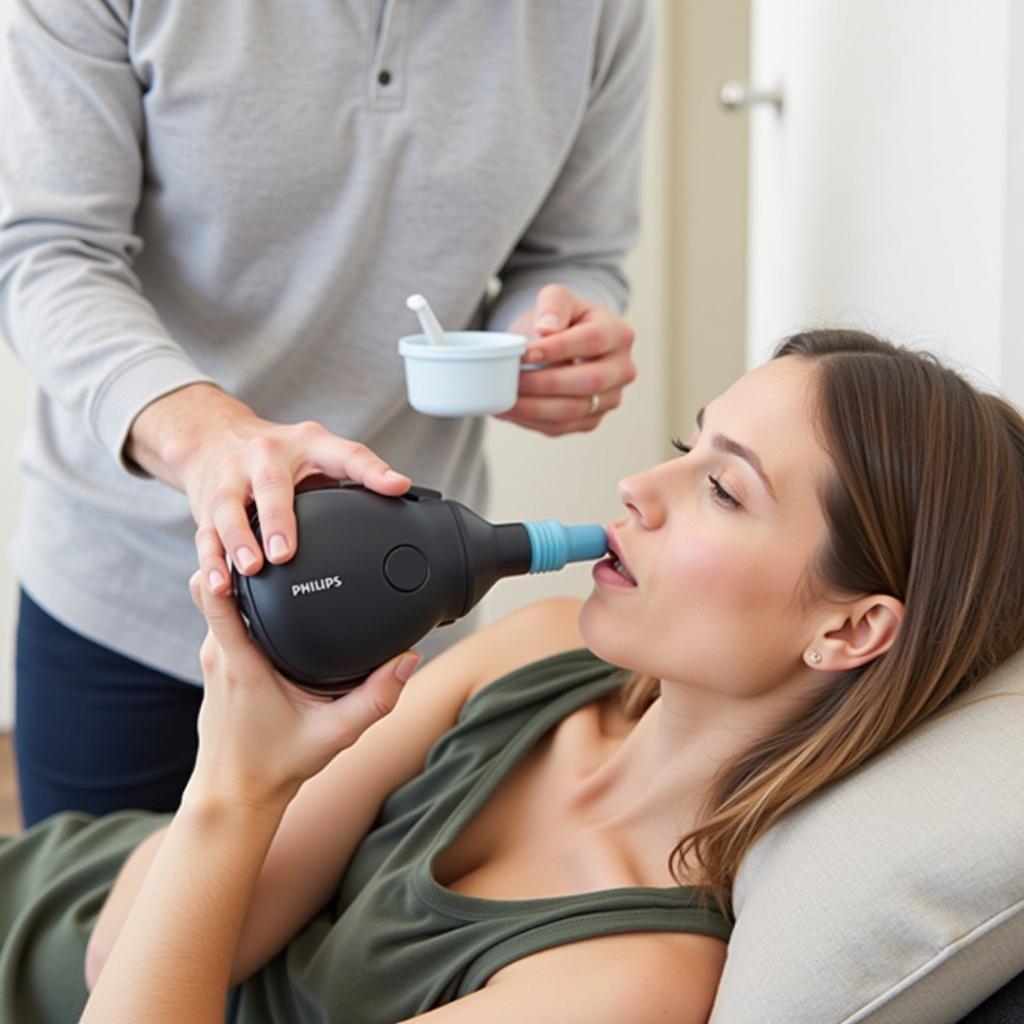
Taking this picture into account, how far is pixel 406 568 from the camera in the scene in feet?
3.23

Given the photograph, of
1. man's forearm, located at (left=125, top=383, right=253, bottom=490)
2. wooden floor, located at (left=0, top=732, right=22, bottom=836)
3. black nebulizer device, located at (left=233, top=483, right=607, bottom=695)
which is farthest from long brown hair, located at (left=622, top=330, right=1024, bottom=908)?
wooden floor, located at (left=0, top=732, right=22, bottom=836)

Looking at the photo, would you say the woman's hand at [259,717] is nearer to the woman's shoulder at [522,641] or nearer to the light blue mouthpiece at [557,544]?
the light blue mouthpiece at [557,544]

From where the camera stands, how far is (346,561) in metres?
0.97

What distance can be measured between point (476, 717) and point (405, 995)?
28cm

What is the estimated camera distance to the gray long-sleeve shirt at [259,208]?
1.37 metres

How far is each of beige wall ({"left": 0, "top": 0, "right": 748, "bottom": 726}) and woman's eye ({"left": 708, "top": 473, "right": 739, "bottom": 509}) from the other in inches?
86.8

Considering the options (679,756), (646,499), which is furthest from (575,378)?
(679,756)

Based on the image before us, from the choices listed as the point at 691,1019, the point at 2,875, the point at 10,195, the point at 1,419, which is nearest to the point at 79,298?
the point at 10,195

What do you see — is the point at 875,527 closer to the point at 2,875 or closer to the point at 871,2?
the point at 871,2

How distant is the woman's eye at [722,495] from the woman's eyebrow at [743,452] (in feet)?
0.09

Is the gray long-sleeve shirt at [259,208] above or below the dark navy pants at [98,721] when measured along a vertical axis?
above

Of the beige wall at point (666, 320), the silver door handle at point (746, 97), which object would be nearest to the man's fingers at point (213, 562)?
the silver door handle at point (746, 97)

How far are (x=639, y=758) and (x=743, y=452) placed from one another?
312 mm

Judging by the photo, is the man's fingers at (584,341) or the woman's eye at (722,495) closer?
the woman's eye at (722,495)
